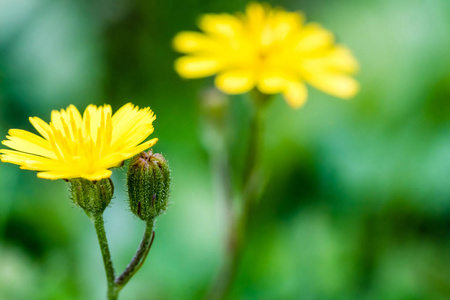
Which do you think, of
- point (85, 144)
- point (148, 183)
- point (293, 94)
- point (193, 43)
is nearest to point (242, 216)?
point (293, 94)

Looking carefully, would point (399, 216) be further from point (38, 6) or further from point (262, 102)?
point (38, 6)

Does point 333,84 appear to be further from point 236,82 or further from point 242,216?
point 242,216

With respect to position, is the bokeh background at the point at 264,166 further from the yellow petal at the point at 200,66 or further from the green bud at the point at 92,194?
the green bud at the point at 92,194

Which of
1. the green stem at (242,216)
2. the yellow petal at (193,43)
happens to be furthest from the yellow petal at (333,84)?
the yellow petal at (193,43)

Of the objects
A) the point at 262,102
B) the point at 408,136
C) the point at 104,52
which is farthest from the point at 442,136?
the point at 104,52

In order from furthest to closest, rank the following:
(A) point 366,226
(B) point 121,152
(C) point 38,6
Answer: (C) point 38,6, (A) point 366,226, (B) point 121,152

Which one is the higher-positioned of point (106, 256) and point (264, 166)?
point (264, 166)

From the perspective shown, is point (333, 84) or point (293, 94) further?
point (333, 84)
